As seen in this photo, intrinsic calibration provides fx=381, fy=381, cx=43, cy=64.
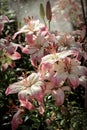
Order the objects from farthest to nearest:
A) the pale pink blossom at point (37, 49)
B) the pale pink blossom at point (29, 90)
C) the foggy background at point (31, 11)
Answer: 1. the foggy background at point (31, 11)
2. the pale pink blossom at point (37, 49)
3. the pale pink blossom at point (29, 90)

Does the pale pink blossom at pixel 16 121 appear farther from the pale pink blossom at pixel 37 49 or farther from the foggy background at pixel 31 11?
the foggy background at pixel 31 11

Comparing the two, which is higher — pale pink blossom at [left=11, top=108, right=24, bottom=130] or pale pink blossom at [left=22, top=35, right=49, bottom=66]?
pale pink blossom at [left=22, top=35, right=49, bottom=66]

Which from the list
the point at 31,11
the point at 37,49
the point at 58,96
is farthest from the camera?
the point at 31,11

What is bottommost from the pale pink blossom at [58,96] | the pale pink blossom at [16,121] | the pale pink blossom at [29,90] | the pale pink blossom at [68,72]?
the pale pink blossom at [16,121]

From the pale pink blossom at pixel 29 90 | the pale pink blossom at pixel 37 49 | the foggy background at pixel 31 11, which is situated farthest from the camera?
the foggy background at pixel 31 11

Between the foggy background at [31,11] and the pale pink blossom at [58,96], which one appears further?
the foggy background at [31,11]

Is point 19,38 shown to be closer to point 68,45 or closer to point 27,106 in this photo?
point 68,45

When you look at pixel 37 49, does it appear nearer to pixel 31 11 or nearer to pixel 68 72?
pixel 68 72

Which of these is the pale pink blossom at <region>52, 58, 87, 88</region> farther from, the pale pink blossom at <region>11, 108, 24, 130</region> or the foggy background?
→ the foggy background

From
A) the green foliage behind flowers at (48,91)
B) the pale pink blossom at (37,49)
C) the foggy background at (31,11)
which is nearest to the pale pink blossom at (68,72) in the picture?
the green foliage behind flowers at (48,91)

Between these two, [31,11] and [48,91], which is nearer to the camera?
[48,91]

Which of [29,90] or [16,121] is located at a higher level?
[29,90]

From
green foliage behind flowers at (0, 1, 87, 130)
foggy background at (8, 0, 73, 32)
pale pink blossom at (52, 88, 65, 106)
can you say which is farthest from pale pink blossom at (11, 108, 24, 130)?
foggy background at (8, 0, 73, 32)

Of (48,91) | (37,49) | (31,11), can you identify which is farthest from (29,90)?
(31,11)
